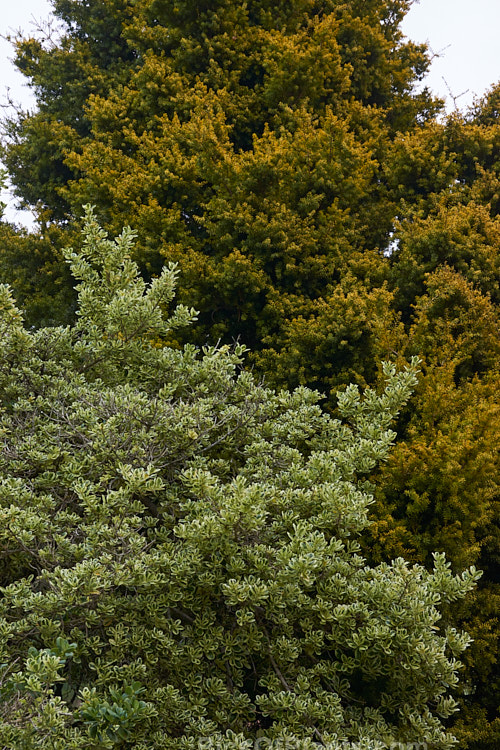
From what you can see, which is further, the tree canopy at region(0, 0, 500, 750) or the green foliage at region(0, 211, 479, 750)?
the tree canopy at region(0, 0, 500, 750)

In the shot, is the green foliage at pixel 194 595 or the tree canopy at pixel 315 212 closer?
the green foliage at pixel 194 595

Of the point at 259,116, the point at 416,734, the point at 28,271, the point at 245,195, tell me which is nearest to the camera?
the point at 416,734

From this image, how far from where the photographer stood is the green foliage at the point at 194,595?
3383 millimetres

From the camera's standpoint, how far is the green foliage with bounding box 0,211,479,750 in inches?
133

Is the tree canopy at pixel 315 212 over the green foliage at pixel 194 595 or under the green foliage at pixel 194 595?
over

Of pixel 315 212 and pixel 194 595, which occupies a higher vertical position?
pixel 315 212

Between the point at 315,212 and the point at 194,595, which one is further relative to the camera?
the point at 315,212

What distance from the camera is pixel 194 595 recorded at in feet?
12.9

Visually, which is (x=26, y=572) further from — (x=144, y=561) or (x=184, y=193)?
(x=184, y=193)

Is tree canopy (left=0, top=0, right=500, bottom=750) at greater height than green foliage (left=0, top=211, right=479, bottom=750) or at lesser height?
greater

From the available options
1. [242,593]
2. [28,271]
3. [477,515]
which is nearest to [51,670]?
[242,593]

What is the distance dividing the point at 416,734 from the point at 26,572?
2671 millimetres

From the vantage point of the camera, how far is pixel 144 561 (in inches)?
142

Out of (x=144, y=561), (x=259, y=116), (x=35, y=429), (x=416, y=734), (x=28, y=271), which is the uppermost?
(x=259, y=116)
